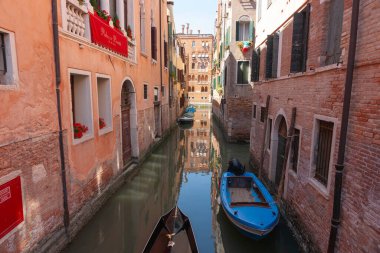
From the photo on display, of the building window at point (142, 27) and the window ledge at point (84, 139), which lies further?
the building window at point (142, 27)

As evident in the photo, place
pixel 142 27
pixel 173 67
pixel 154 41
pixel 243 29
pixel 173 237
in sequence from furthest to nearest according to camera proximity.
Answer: pixel 173 67 < pixel 243 29 < pixel 154 41 < pixel 142 27 < pixel 173 237

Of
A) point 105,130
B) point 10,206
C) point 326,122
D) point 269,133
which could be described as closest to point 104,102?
point 105,130

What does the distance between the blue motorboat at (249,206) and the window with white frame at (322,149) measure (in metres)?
1.28

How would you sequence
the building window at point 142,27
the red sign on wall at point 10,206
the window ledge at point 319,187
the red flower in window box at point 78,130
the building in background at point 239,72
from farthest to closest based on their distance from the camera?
1. the building in background at point 239,72
2. the building window at point 142,27
3. the red flower in window box at point 78,130
4. the window ledge at point 319,187
5. the red sign on wall at point 10,206

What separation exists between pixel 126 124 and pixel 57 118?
15.6ft

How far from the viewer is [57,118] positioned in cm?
482

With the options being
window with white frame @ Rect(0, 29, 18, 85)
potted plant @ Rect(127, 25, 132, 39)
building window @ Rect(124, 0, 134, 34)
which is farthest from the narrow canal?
building window @ Rect(124, 0, 134, 34)

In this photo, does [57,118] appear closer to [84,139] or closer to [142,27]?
[84,139]

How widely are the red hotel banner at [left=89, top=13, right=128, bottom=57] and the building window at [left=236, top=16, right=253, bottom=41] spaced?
8.52 metres

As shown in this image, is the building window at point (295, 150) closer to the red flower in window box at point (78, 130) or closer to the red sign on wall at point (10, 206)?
the red flower in window box at point (78, 130)

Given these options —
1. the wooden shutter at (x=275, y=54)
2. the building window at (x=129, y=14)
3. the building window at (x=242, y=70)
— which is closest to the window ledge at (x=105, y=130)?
the building window at (x=129, y=14)

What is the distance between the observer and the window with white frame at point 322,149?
4.53 meters

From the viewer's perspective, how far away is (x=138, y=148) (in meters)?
10.3

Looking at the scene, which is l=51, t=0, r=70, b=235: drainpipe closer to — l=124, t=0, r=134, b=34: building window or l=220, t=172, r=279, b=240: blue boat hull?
l=220, t=172, r=279, b=240: blue boat hull
